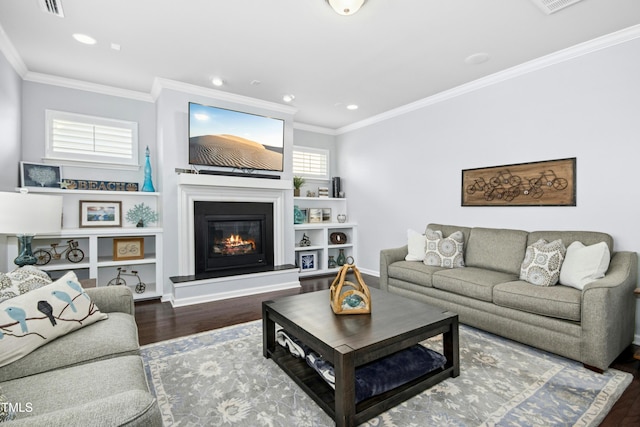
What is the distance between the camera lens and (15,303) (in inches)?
57.6

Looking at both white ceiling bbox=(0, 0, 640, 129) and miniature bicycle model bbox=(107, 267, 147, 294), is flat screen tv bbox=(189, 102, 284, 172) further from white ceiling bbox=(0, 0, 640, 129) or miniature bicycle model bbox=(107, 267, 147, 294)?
miniature bicycle model bbox=(107, 267, 147, 294)

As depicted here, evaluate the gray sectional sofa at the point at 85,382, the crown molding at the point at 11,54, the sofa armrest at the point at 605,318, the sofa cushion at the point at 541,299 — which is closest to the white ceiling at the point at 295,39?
the crown molding at the point at 11,54

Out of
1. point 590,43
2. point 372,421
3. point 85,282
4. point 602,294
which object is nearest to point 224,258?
point 85,282

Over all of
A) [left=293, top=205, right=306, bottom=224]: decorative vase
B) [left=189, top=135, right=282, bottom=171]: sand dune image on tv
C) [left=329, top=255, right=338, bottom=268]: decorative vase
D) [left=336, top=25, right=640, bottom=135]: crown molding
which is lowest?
[left=329, top=255, right=338, bottom=268]: decorative vase

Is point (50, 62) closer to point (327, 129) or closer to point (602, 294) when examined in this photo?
point (327, 129)

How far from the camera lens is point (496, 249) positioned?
3320 millimetres

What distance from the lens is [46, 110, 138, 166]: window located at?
3.69 meters

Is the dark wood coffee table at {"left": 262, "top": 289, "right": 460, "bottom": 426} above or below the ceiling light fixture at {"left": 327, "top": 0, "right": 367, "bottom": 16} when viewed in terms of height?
below

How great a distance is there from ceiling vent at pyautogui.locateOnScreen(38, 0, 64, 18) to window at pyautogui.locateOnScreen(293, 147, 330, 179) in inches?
139

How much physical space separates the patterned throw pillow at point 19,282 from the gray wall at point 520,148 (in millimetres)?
4070

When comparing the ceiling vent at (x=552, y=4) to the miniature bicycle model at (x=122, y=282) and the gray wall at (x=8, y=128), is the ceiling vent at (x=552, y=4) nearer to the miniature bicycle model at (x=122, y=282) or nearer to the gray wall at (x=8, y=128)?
the gray wall at (x=8, y=128)

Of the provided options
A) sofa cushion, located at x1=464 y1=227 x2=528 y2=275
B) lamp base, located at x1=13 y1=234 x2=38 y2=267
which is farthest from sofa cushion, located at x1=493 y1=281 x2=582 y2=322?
lamp base, located at x1=13 y1=234 x2=38 y2=267

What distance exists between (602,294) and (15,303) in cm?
337

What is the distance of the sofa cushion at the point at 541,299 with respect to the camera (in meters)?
2.23
